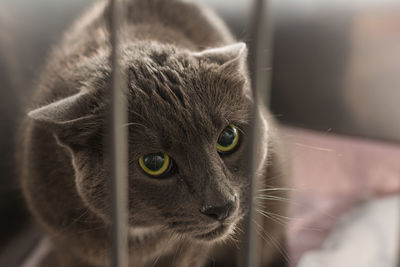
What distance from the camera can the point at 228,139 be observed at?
3.27 feet

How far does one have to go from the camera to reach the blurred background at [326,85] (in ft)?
5.80

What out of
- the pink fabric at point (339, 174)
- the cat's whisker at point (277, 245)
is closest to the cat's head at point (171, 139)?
the cat's whisker at point (277, 245)

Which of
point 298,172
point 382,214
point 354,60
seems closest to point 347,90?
point 354,60

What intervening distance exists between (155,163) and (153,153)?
0.02 m

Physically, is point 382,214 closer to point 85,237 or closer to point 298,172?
point 298,172

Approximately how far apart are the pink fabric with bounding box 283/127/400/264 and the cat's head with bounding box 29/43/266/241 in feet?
3.06

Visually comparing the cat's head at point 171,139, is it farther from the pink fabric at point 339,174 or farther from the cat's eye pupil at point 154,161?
the pink fabric at point 339,174

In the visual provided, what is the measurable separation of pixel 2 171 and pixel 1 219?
0.17m

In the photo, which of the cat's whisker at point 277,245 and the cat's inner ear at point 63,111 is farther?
the cat's whisker at point 277,245

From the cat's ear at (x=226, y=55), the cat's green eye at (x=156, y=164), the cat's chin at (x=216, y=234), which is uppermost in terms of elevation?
the cat's ear at (x=226, y=55)

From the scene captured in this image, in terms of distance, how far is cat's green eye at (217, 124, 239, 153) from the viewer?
0.99 m

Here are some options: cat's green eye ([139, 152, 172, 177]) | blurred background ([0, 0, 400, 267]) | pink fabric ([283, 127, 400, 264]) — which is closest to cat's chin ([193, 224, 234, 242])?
cat's green eye ([139, 152, 172, 177])

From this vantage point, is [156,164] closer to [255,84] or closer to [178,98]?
[178,98]

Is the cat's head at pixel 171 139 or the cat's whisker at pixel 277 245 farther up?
the cat's head at pixel 171 139
